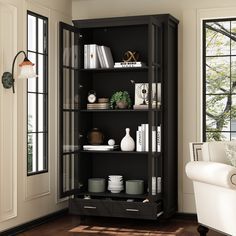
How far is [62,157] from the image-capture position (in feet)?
20.2

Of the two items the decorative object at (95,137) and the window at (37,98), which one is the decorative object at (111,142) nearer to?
the decorative object at (95,137)

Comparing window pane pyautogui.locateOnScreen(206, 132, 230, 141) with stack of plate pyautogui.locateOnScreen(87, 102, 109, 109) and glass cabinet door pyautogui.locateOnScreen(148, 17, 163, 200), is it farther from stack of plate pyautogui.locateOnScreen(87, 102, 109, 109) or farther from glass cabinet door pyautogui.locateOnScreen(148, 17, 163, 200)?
stack of plate pyautogui.locateOnScreen(87, 102, 109, 109)

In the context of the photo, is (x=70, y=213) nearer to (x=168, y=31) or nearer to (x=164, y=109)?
(x=164, y=109)

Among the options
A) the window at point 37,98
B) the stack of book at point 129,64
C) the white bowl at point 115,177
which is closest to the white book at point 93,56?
the stack of book at point 129,64

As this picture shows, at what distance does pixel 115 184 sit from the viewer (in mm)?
6402

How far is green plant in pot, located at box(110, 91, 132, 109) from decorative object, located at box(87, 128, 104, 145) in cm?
36

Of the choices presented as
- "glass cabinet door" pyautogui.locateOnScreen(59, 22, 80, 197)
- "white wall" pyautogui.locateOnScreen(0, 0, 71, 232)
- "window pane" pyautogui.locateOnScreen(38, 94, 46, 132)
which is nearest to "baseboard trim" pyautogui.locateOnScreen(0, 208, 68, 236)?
"white wall" pyautogui.locateOnScreen(0, 0, 71, 232)

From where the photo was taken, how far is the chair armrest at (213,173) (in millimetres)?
4852

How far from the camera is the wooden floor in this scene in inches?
229

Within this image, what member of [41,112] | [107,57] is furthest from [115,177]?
[107,57]

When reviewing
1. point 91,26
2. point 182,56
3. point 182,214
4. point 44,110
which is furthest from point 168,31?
point 182,214

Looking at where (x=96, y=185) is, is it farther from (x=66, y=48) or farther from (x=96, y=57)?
(x=66, y=48)

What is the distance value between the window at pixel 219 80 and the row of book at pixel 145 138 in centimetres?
66

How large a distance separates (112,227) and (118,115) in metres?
1.38
